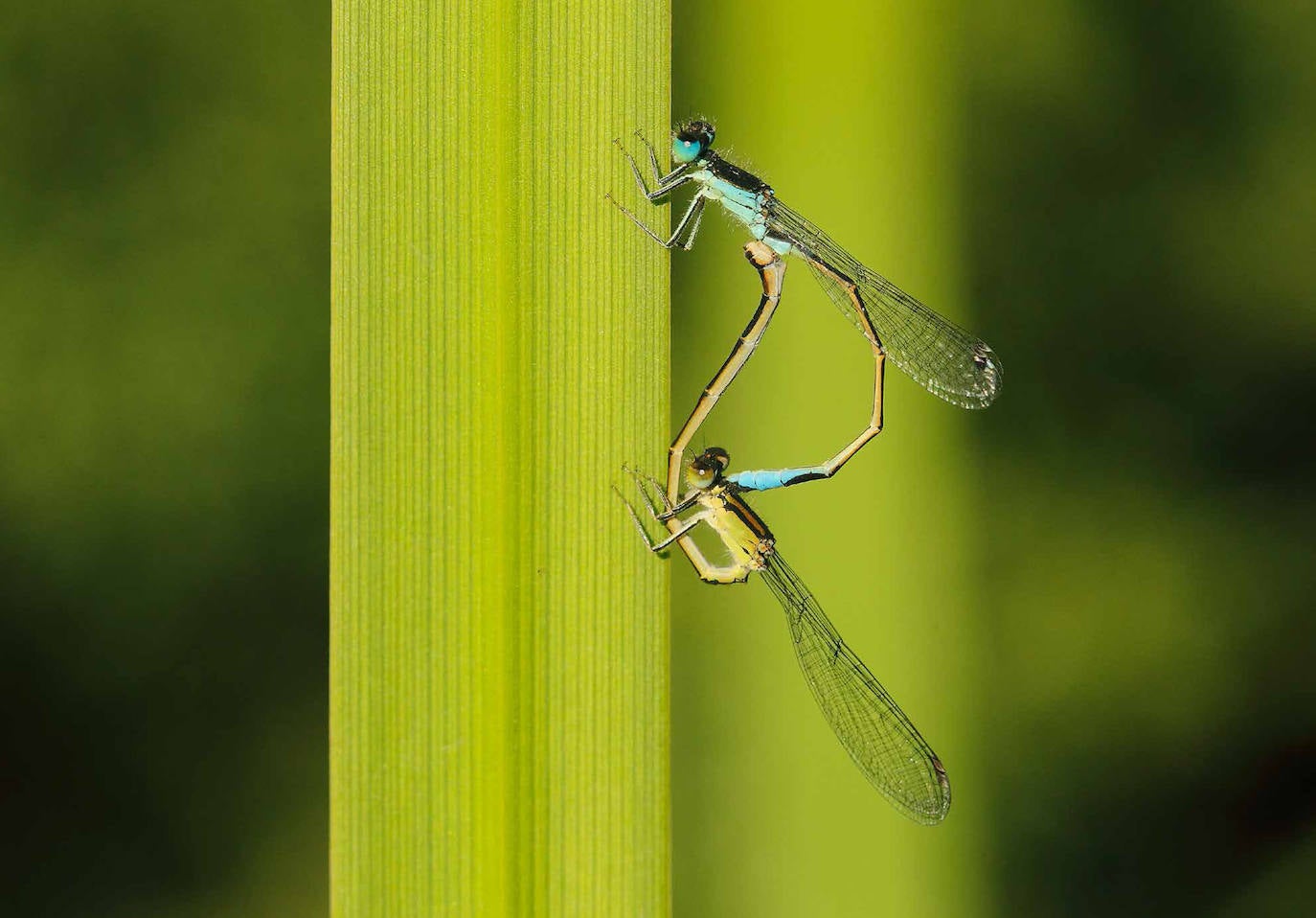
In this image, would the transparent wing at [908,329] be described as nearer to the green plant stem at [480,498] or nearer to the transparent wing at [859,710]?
the transparent wing at [859,710]

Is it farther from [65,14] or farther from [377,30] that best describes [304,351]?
[65,14]

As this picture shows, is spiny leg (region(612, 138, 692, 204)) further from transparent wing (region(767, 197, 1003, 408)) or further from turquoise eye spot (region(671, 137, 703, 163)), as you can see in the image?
transparent wing (region(767, 197, 1003, 408))

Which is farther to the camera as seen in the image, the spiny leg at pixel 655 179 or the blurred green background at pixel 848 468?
the blurred green background at pixel 848 468

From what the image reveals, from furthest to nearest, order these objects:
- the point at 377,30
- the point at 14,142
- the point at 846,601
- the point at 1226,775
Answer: the point at 1226,775, the point at 846,601, the point at 14,142, the point at 377,30

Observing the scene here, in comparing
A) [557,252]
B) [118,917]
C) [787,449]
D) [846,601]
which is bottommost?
[118,917]

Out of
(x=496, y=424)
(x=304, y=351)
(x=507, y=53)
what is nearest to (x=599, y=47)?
(x=507, y=53)

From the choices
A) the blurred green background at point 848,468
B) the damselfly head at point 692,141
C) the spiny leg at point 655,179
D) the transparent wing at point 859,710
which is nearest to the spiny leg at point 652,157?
the spiny leg at point 655,179

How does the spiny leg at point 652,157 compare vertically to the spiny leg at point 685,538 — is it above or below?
above
